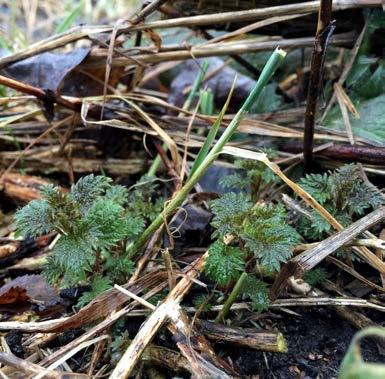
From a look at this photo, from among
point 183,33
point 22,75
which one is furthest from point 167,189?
point 183,33

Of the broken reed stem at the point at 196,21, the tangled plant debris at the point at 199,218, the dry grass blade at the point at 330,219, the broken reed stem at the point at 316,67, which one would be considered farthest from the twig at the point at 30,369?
the broken reed stem at the point at 196,21

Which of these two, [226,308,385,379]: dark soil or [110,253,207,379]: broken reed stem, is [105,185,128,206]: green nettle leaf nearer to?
[110,253,207,379]: broken reed stem

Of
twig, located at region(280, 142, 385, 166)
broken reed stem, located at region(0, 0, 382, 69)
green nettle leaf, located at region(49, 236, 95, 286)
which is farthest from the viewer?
broken reed stem, located at region(0, 0, 382, 69)

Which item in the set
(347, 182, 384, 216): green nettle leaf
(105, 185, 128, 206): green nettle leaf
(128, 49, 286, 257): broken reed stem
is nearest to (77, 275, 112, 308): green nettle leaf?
(128, 49, 286, 257): broken reed stem

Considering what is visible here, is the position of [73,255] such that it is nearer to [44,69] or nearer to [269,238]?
[269,238]

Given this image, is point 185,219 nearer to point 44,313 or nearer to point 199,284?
point 199,284

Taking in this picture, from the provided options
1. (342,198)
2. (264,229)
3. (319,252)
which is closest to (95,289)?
(264,229)
